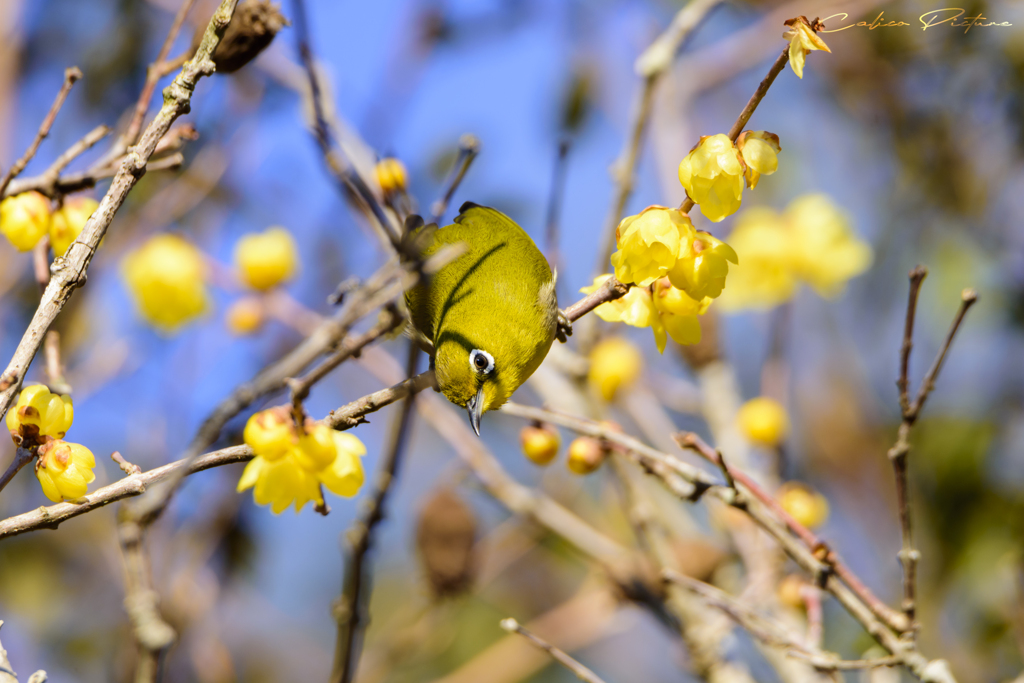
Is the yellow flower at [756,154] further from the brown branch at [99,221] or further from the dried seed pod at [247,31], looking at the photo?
the dried seed pod at [247,31]

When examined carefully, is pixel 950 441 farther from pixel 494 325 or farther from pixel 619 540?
pixel 494 325

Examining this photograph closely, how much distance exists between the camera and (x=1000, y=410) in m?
4.62

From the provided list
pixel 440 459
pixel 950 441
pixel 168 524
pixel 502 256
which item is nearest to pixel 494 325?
pixel 502 256

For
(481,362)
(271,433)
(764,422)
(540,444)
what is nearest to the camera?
(271,433)

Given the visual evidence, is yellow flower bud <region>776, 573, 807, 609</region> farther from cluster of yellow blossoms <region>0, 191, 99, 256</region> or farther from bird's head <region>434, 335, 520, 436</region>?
cluster of yellow blossoms <region>0, 191, 99, 256</region>

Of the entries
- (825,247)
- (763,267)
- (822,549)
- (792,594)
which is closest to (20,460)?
(822,549)

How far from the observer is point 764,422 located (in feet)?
10.3

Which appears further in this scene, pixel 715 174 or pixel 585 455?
pixel 585 455

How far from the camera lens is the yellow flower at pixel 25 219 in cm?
176

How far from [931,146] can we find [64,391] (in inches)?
204

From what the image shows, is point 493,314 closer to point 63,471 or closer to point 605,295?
point 605,295

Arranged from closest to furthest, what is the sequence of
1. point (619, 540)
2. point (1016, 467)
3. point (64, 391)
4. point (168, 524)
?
point (64, 391), point (168, 524), point (1016, 467), point (619, 540)

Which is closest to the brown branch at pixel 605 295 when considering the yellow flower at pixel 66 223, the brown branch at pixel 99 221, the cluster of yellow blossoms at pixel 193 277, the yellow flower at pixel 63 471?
the brown branch at pixel 99 221

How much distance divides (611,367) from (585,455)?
1068mm
